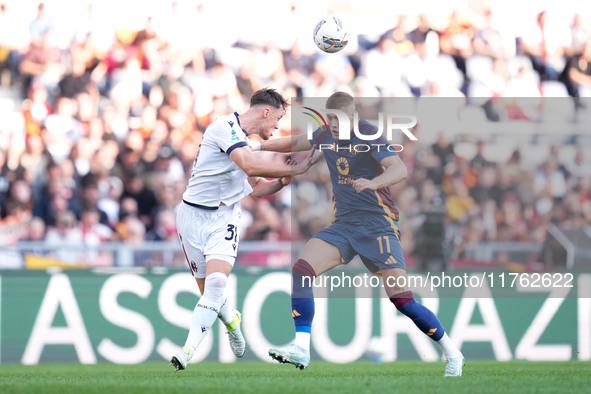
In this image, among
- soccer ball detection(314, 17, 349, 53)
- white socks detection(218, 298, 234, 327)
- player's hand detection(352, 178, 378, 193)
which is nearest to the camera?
player's hand detection(352, 178, 378, 193)

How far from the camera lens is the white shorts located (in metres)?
6.33

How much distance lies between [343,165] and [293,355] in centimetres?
165

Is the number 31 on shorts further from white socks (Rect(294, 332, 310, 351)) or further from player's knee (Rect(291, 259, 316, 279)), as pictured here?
white socks (Rect(294, 332, 310, 351))

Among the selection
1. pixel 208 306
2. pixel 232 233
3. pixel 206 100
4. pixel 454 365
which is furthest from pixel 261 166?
pixel 206 100

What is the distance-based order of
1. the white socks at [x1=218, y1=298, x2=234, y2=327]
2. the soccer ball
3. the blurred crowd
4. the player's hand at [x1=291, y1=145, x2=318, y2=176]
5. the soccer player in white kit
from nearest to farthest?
the player's hand at [x1=291, y1=145, x2=318, y2=176] → the soccer player in white kit → the white socks at [x1=218, y1=298, x2=234, y2=327] → the soccer ball → the blurred crowd

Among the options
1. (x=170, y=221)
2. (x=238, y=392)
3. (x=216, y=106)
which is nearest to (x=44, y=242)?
(x=170, y=221)

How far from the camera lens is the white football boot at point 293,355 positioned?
5672 millimetres

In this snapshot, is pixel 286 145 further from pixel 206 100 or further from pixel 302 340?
pixel 206 100

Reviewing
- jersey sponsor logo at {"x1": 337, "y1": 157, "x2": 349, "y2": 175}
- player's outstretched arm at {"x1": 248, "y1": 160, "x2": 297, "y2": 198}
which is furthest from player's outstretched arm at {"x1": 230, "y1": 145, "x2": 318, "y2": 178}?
player's outstretched arm at {"x1": 248, "y1": 160, "x2": 297, "y2": 198}

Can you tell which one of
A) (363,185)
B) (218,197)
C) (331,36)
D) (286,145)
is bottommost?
(218,197)

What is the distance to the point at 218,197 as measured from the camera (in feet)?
21.0

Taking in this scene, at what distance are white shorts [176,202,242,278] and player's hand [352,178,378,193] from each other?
3.88 feet

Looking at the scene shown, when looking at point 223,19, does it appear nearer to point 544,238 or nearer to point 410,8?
point 410,8

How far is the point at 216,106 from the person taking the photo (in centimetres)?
1276
